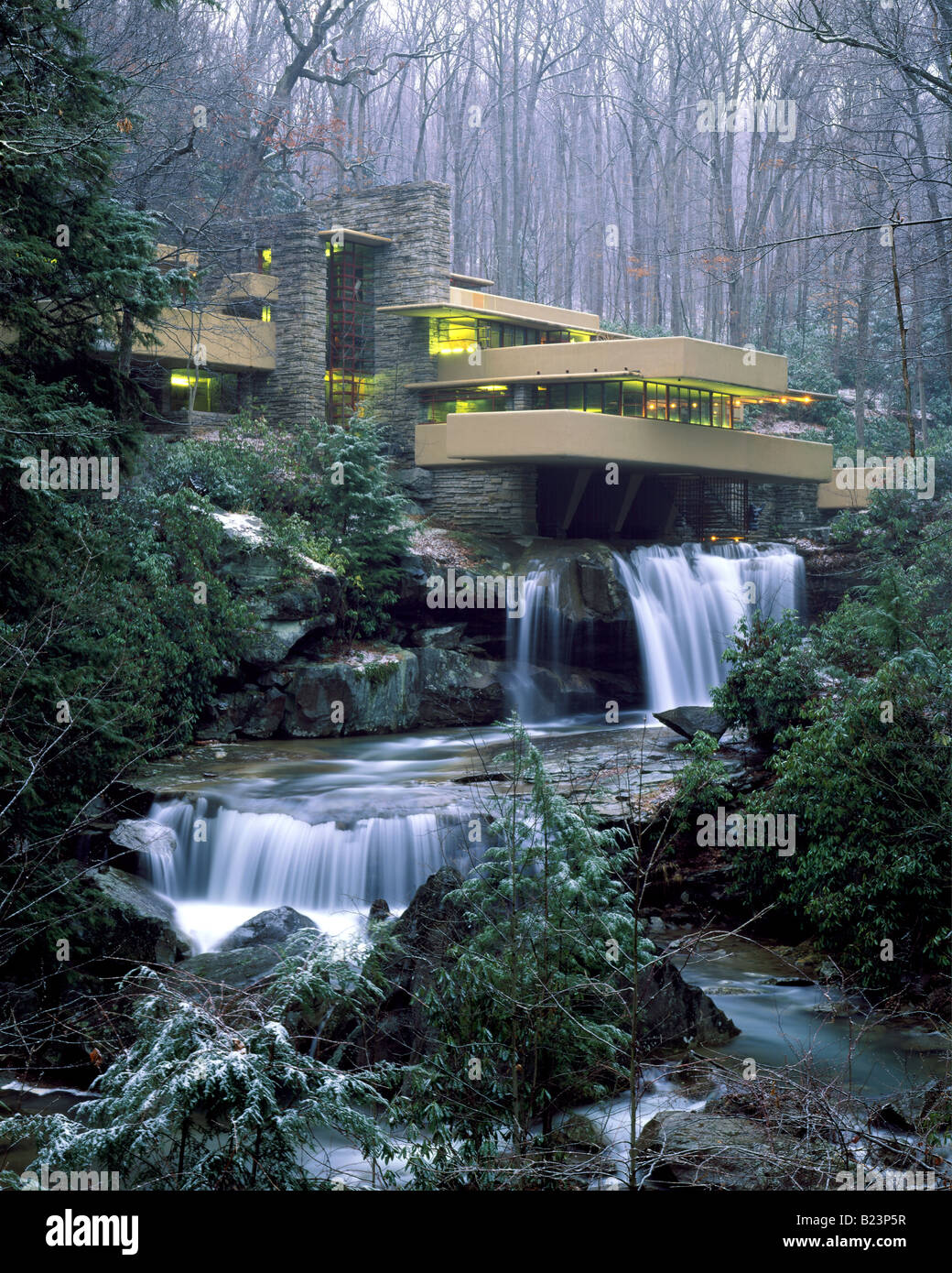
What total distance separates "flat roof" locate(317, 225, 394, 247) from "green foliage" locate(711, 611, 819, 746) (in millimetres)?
17977

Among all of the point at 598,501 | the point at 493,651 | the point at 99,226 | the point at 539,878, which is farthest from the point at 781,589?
the point at 539,878

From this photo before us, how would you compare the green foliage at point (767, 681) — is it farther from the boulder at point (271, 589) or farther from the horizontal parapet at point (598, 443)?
the horizontal parapet at point (598, 443)

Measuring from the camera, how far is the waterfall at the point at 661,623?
2558cm

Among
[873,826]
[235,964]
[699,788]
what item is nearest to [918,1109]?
[873,826]

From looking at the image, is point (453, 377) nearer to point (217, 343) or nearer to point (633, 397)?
point (633, 397)

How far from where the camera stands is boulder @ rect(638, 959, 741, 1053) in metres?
10.2

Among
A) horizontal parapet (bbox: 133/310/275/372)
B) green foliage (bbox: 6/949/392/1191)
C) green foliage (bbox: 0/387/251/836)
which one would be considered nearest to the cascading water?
green foliage (bbox: 0/387/251/836)

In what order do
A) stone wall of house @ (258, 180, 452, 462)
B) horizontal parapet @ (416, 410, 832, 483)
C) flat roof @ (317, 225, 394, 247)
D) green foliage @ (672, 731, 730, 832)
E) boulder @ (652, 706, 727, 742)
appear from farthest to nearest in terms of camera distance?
stone wall of house @ (258, 180, 452, 462) < flat roof @ (317, 225, 394, 247) < horizontal parapet @ (416, 410, 832, 483) < boulder @ (652, 706, 727, 742) < green foliage @ (672, 731, 730, 832)

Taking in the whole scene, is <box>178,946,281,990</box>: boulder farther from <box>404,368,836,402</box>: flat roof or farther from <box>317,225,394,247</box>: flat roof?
<box>317,225,394,247</box>: flat roof

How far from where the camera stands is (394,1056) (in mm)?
9719

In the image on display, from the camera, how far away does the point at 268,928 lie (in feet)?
43.9

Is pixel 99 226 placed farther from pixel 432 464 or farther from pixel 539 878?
pixel 432 464

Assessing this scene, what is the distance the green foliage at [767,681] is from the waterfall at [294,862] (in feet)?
14.4

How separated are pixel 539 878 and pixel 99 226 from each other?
347 inches
